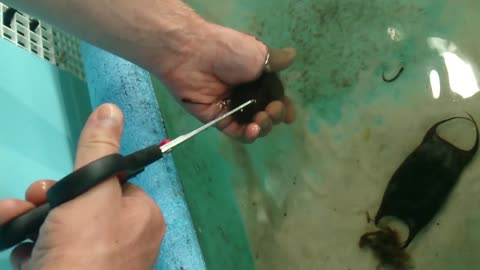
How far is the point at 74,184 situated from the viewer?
23.0 inches

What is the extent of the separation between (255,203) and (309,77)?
0.36 m

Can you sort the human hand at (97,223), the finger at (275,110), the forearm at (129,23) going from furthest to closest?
1. the finger at (275,110)
2. the forearm at (129,23)
3. the human hand at (97,223)

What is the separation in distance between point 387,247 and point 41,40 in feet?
3.17

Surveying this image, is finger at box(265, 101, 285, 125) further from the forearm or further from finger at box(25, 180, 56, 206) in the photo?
finger at box(25, 180, 56, 206)

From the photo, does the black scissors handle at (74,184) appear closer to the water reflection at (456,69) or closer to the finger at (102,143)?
the finger at (102,143)

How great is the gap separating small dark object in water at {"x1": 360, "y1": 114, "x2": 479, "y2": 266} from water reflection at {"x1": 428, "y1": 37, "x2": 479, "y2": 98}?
0.13 meters

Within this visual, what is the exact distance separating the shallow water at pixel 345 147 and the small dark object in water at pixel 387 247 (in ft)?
0.06

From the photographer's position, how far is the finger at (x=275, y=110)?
41.7 inches

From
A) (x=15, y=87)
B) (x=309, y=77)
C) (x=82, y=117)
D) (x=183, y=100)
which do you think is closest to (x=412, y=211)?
(x=309, y=77)

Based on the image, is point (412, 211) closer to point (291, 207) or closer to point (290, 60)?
point (291, 207)

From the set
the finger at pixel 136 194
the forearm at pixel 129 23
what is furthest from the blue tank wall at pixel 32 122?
the finger at pixel 136 194

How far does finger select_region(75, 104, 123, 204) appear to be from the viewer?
0.60 metres

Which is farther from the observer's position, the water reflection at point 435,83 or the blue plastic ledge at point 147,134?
the water reflection at point 435,83

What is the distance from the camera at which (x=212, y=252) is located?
1.11 m
